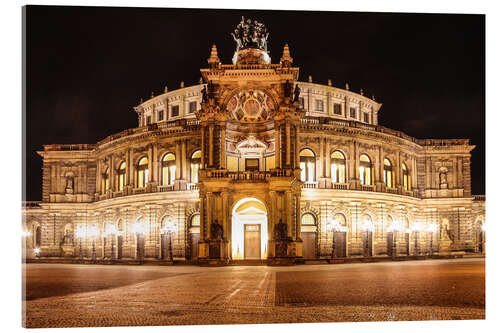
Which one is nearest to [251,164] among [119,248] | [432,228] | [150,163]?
[150,163]

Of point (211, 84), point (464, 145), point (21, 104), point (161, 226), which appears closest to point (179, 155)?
point (161, 226)

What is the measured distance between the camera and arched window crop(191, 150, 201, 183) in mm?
43406

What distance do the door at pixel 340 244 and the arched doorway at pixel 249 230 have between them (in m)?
7.77

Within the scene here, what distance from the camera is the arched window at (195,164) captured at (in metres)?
43.4

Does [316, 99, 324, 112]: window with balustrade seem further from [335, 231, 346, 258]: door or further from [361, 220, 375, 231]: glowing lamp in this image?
[335, 231, 346, 258]: door

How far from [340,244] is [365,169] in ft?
21.1

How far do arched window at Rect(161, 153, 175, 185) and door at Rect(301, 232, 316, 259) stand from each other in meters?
11.2

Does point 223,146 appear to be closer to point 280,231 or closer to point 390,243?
point 280,231

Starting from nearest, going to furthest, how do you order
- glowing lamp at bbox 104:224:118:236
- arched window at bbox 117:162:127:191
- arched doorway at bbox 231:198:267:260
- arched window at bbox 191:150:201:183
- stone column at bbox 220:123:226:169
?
stone column at bbox 220:123:226:169
arched doorway at bbox 231:198:267:260
arched window at bbox 191:150:201:183
glowing lamp at bbox 104:224:118:236
arched window at bbox 117:162:127:191

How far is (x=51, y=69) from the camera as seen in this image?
728 inches

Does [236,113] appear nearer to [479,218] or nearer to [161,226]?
[161,226]

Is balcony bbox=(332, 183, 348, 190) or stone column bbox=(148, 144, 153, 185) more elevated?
stone column bbox=(148, 144, 153, 185)

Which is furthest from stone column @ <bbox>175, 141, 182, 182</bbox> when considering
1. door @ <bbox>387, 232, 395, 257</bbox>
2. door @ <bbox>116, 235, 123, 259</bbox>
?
door @ <bbox>387, 232, 395, 257</bbox>
